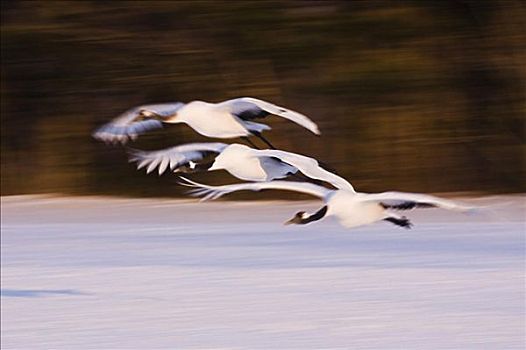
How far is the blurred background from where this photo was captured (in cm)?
884

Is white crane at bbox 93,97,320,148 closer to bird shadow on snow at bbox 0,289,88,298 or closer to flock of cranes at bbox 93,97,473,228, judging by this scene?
flock of cranes at bbox 93,97,473,228

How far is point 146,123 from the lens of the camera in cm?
178

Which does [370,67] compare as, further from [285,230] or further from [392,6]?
[285,230]

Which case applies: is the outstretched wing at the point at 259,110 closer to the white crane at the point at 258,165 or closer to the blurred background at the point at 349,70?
the white crane at the point at 258,165

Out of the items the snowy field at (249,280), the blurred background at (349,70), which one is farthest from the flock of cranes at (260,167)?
the blurred background at (349,70)

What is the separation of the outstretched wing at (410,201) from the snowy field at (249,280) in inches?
61.0

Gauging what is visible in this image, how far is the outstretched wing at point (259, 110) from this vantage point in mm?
1573

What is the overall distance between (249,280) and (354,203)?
4.35m

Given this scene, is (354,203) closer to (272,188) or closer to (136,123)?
(272,188)

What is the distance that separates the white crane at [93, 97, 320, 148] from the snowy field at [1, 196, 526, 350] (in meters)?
1.48

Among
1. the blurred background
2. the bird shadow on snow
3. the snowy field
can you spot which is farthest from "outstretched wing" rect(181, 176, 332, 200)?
the blurred background

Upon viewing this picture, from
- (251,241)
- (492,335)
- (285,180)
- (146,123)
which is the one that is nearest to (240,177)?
(285,180)

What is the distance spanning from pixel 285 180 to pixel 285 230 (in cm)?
598

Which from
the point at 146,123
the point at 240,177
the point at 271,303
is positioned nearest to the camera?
the point at 240,177
